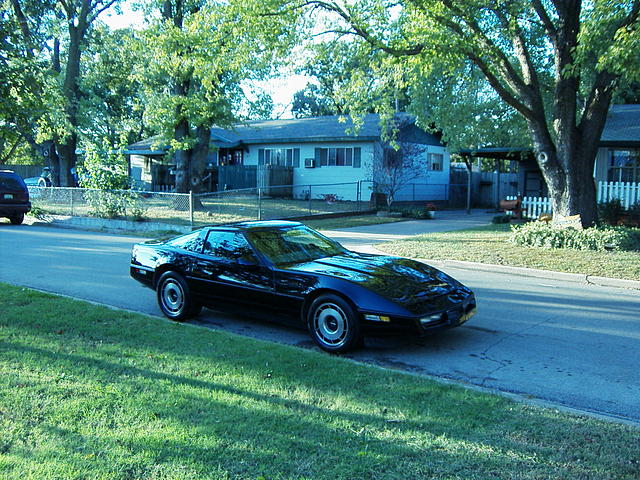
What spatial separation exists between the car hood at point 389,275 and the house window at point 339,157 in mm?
23716

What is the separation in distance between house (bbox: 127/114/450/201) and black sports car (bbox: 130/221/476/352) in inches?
816

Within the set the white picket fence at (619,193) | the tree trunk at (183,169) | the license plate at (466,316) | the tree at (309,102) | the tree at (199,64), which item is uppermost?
the tree at (309,102)

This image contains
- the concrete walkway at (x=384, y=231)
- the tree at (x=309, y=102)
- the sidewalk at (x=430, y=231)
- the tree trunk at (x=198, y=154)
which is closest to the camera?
the sidewalk at (x=430, y=231)

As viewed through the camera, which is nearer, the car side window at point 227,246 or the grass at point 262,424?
the grass at point 262,424

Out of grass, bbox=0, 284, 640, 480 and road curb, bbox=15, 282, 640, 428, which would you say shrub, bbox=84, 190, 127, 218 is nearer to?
grass, bbox=0, 284, 640, 480

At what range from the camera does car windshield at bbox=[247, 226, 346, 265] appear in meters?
7.11

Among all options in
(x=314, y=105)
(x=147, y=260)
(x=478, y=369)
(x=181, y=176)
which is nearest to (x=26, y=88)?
(x=147, y=260)

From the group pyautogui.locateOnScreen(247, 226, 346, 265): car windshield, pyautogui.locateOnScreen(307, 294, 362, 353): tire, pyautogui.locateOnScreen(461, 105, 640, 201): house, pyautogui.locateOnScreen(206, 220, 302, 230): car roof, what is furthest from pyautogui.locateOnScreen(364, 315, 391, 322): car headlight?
pyautogui.locateOnScreen(461, 105, 640, 201): house

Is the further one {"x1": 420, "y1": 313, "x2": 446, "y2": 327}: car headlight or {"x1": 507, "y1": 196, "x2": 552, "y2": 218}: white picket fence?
{"x1": 507, "y1": 196, "x2": 552, "y2": 218}: white picket fence

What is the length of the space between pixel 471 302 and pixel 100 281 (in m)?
6.76

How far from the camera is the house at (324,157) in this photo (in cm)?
3016

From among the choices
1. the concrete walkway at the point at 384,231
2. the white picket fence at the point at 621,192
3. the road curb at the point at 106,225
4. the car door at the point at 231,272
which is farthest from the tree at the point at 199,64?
the white picket fence at the point at 621,192

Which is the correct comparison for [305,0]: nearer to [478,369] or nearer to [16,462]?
[478,369]

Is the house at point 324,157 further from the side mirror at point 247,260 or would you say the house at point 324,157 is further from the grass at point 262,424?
the grass at point 262,424
